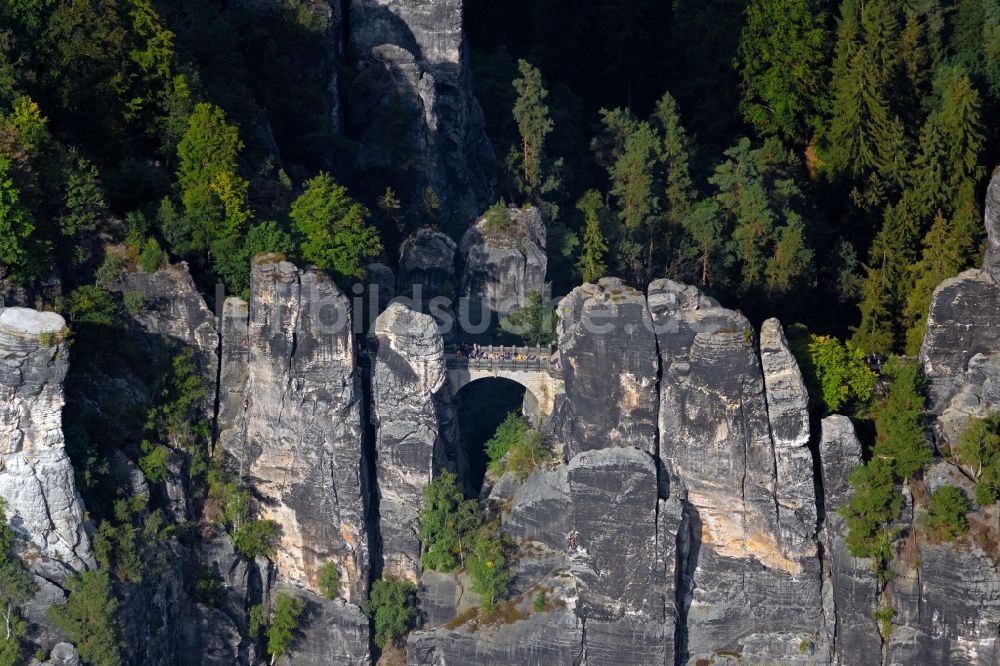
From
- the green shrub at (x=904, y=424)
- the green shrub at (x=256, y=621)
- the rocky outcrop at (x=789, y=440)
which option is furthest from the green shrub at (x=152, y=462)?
the green shrub at (x=904, y=424)

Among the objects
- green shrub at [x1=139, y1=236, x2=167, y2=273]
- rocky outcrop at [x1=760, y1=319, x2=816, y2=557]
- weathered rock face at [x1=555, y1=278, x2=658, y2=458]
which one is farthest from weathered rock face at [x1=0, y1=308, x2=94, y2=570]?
rocky outcrop at [x1=760, y1=319, x2=816, y2=557]

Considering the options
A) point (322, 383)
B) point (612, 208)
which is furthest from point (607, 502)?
point (612, 208)

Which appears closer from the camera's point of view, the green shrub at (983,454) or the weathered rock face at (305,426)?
the green shrub at (983,454)

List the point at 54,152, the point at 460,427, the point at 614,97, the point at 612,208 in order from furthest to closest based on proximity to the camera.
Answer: the point at 614,97 < the point at 612,208 < the point at 460,427 < the point at 54,152

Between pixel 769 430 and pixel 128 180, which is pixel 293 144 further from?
pixel 769 430

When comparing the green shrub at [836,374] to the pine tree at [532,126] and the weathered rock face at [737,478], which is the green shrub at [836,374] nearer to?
the weathered rock face at [737,478]

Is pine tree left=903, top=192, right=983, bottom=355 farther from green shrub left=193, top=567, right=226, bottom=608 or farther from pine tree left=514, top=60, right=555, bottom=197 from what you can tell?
green shrub left=193, top=567, right=226, bottom=608
